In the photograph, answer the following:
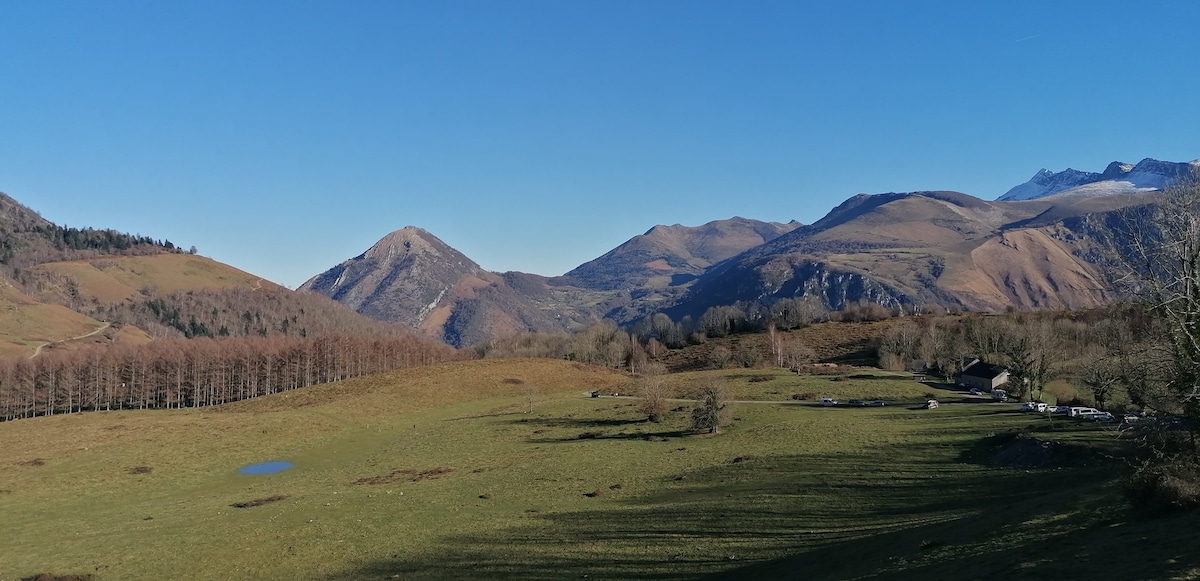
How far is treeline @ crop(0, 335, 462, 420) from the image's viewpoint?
137375 mm

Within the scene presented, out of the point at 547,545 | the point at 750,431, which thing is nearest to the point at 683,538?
the point at 547,545

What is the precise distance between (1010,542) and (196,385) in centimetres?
15907

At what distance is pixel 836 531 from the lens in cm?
3612

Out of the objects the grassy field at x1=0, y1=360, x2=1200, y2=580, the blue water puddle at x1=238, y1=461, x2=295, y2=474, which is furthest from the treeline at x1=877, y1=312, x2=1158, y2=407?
the blue water puddle at x1=238, y1=461, x2=295, y2=474

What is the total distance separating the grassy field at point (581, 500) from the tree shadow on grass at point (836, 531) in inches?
6.4

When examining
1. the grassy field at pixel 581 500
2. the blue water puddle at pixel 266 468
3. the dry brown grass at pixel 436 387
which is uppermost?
the dry brown grass at pixel 436 387

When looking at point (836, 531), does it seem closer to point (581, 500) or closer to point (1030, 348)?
point (581, 500)

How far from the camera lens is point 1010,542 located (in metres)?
25.4

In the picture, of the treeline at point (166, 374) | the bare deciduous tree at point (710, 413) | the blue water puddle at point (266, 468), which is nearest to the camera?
the blue water puddle at point (266, 468)

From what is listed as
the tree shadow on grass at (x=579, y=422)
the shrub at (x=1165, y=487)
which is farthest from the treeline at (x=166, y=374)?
the shrub at (x=1165, y=487)

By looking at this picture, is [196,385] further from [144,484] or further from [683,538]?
[683,538]

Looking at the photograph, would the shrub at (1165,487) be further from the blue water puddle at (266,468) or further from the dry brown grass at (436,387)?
the dry brown grass at (436,387)

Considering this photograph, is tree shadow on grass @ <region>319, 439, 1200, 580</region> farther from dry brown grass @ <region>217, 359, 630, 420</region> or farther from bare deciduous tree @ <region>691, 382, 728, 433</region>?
dry brown grass @ <region>217, 359, 630, 420</region>

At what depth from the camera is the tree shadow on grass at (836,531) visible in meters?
23.3
